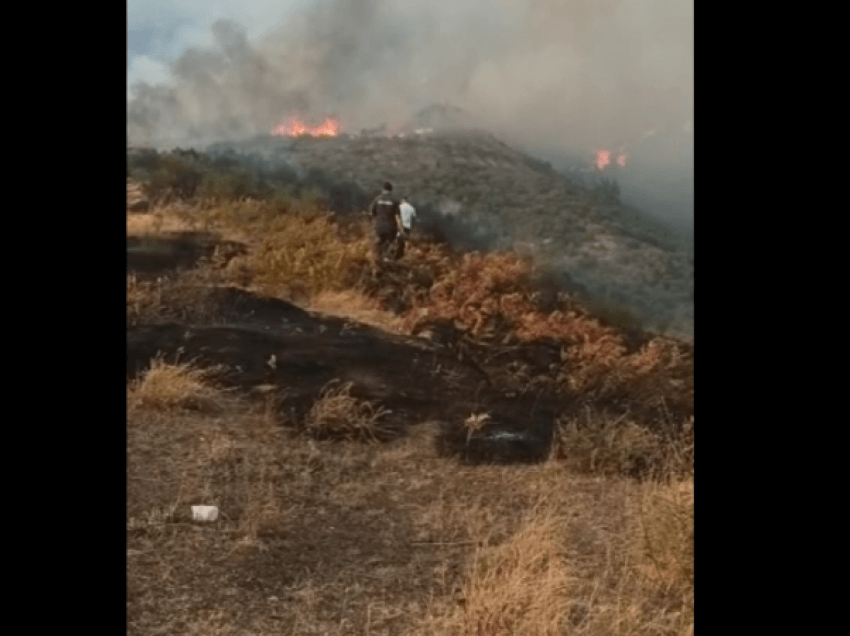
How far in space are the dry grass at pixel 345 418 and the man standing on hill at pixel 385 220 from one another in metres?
1.01

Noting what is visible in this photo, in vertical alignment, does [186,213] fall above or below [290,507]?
above

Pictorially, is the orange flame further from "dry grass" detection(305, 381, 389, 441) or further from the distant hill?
"dry grass" detection(305, 381, 389, 441)

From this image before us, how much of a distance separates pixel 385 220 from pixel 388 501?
1870mm

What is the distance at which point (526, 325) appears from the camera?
18.4ft

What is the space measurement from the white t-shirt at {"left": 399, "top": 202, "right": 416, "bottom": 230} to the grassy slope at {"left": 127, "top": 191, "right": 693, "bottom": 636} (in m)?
0.21

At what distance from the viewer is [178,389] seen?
5395mm

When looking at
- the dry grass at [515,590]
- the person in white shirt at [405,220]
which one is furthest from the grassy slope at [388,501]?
the person in white shirt at [405,220]

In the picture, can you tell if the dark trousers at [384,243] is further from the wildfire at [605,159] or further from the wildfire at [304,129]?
the wildfire at [605,159]

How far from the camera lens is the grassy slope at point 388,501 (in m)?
4.06

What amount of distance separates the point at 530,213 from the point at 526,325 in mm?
714

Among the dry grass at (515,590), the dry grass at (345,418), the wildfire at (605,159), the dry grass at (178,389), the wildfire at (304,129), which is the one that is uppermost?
the wildfire at (304,129)

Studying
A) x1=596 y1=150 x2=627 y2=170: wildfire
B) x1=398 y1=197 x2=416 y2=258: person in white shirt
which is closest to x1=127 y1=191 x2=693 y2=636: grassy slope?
x1=398 y1=197 x2=416 y2=258: person in white shirt
